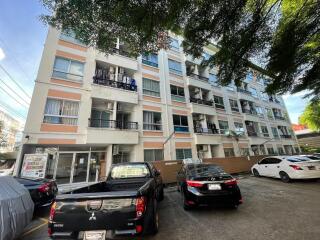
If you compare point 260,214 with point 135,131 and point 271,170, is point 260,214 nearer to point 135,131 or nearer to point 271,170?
point 271,170

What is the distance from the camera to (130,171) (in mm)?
5754

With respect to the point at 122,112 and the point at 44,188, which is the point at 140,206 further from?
the point at 122,112

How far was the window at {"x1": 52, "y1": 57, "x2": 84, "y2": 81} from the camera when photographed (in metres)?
11.7

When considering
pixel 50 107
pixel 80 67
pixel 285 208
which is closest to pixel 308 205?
pixel 285 208

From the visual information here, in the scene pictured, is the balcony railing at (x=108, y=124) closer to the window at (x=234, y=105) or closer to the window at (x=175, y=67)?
the window at (x=175, y=67)

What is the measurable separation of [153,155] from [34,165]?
806 centimetres

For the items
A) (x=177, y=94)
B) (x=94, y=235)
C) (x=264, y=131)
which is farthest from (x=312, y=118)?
(x=94, y=235)

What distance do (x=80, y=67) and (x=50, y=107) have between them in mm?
3825

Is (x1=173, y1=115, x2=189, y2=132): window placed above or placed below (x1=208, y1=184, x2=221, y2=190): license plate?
above

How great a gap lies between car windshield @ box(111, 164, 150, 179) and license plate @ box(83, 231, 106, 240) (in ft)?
8.87

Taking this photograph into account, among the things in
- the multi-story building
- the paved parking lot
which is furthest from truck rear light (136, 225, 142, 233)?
the multi-story building

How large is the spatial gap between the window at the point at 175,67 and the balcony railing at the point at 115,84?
5953 millimetres

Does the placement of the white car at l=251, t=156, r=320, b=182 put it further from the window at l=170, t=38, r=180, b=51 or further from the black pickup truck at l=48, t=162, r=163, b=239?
the window at l=170, t=38, r=180, b=51

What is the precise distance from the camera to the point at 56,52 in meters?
11.8
